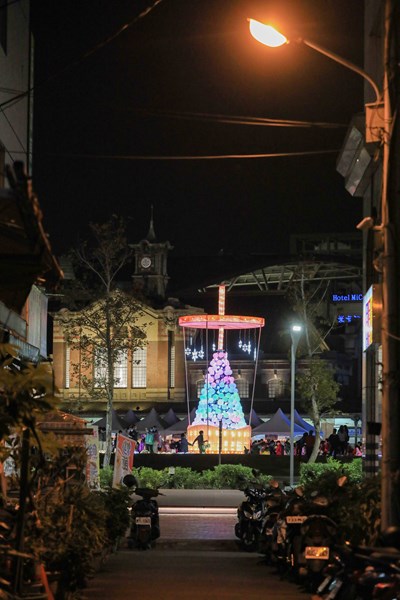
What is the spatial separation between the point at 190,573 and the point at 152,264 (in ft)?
208

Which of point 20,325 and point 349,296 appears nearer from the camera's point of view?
point 20,325

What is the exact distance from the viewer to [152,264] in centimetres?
7925

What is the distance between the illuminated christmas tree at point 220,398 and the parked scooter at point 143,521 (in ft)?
86.7

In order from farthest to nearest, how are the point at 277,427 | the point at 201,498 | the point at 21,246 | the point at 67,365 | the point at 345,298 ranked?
the point at 345,298
the point at 67,365
the point at 277,427
the point at 201,498
the point at 21,246

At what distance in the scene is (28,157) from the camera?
25.8 metres

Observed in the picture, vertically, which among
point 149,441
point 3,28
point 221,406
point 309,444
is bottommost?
point 149,441

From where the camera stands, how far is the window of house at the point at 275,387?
246ft

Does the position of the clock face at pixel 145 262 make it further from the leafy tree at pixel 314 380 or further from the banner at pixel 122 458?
the banner at pixel 122 458

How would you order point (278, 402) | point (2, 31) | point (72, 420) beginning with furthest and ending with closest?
point (278, 402)
point (2, 31)
point (72, 420)

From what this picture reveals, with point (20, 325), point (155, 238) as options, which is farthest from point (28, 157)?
point (155, 238)

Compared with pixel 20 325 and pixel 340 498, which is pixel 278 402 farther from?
pixel 340 498

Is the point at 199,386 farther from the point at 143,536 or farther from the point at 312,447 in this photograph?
the point at 143,536

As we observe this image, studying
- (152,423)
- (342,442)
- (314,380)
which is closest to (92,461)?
(342,442)

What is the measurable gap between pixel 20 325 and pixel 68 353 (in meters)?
56.4
